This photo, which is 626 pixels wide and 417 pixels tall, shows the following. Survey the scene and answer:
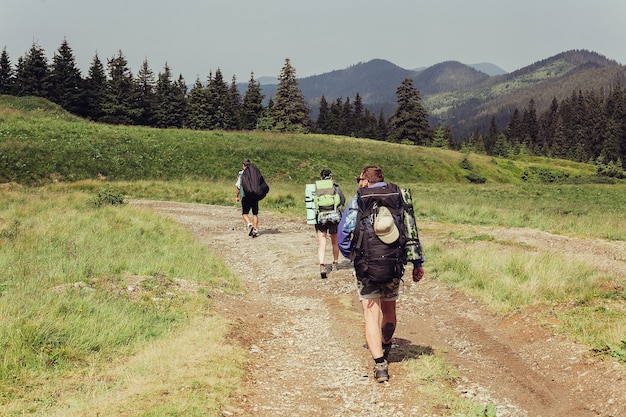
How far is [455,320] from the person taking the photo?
8.33 metres

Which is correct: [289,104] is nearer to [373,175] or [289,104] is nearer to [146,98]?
[146,98]

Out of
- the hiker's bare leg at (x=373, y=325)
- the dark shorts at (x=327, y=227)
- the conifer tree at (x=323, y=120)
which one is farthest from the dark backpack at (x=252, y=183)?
the conifer tree at (x=323, y=120)

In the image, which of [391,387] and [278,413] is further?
[391,387]

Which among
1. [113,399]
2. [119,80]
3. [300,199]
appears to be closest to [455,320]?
[113,399]

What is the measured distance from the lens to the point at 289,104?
72.7 meters

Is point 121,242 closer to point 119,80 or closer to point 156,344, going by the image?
point 156,344

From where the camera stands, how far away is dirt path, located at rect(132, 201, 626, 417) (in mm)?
5098

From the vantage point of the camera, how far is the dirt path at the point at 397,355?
16.7 ft

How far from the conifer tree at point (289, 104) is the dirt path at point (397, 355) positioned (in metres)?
62.0

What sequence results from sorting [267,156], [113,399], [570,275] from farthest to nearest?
[267,156]
[570,275]
[113,399]

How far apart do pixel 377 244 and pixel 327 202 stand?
4947mm

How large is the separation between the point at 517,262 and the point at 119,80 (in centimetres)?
6870

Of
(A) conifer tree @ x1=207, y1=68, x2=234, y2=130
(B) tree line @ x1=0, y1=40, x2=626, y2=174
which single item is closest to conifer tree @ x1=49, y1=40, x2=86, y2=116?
(B) tree line @ x1=0, y1=40, x2=626, y2=174

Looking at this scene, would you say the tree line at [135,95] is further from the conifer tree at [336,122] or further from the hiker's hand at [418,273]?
the hiker's hand at [418,273]
